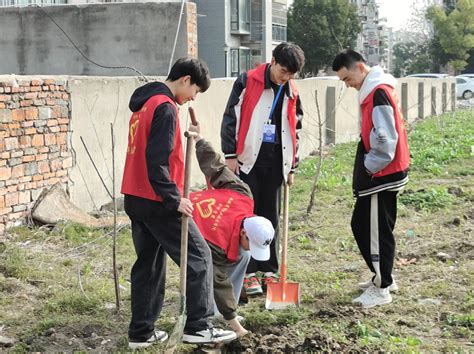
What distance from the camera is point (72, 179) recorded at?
8570mm

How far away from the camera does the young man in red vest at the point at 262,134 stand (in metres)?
5.57

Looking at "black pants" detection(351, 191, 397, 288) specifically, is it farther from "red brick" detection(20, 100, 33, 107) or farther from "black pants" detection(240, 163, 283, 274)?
"red brick" detection(20, 100, 33, 107)

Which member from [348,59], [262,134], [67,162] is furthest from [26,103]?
[348,59]

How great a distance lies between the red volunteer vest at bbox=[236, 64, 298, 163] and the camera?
5.56 metres

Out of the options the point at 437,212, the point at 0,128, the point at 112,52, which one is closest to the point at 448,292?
the point at 437,212

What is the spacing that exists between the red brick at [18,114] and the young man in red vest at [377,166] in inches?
146

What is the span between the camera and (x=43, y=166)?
26.6 ft

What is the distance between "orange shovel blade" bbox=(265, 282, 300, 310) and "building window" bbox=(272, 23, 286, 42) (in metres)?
45.0

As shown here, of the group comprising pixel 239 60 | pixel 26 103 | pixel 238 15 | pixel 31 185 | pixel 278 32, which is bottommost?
pixel 31 185

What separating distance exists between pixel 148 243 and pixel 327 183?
6642 millimetres

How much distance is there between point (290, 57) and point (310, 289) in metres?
1.84

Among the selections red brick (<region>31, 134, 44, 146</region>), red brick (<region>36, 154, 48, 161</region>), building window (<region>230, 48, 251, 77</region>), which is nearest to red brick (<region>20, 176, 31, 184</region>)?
red brick (<region>36, 154, 48, 161</region>)

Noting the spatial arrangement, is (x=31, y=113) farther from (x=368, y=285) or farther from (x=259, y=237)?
(x=259, y=237)

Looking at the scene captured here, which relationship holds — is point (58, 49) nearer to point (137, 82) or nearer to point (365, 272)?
point (137, 82)
